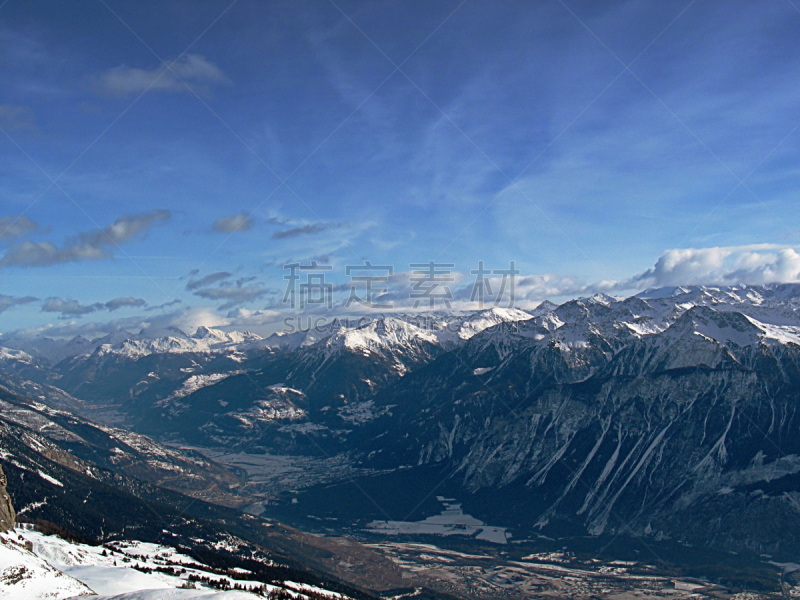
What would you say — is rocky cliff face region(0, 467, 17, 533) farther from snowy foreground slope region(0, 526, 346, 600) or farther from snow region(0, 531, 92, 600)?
snow region(0, 531, 92, 600)

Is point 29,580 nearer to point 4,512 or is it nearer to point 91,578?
point 91,578

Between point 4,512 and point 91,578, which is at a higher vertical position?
point 4,512

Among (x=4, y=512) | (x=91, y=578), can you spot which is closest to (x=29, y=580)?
(x=91, y=578)

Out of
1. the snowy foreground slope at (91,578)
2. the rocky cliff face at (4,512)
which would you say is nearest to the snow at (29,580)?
the snowy foreground slope at (91,578)

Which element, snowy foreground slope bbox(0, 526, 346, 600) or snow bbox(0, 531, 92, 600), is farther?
snowy foreground slope bbox(0, 526, 346, 600)

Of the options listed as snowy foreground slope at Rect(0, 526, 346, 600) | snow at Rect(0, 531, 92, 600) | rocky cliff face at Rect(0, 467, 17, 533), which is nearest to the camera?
snow at Rect(0, 531, 92, 600)

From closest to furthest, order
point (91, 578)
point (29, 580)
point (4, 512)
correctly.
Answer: point (29, 580), point (4, 512), point (91, 578)

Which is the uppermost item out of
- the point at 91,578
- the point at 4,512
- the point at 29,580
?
the point at 4,512

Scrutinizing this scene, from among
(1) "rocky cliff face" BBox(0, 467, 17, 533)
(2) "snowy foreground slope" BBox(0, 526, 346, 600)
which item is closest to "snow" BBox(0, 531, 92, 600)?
(2) "snowy foreground slope" BBox(0, 526, 346, 600)

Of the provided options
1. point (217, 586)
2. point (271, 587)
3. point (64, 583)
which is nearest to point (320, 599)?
point (271, 587)
